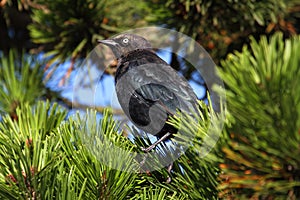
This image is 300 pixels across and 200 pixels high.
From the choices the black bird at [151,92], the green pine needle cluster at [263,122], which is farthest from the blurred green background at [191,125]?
the black bird at [151,92]

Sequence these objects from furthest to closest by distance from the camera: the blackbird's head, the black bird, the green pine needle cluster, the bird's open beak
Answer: the blackbird's head → the bird's open beak → the black bird → the green pine needle cluster

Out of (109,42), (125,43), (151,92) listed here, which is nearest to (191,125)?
(151,92)

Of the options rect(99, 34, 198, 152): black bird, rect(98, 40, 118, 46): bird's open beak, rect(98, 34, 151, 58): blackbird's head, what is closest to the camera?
rect(99, 34, 198, 152): black bird

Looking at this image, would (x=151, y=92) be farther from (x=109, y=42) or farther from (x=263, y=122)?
(x=263, y=122)

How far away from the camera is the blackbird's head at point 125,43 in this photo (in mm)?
3207

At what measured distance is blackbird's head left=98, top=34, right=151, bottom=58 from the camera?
3.21 metres

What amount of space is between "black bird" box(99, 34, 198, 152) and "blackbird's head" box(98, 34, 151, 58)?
0.18 m

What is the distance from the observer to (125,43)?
3281mm

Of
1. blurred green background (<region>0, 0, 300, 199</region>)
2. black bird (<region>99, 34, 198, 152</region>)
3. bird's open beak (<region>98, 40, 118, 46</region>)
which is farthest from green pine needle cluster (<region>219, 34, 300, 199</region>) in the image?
bird's open beak (<region>98, 40, 118, 46</region>)

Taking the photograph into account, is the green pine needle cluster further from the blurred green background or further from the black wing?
the black wing

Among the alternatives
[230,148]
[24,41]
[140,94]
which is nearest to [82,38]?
[140,94]

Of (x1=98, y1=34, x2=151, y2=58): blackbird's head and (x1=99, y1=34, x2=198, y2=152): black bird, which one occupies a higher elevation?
(x1=98, y1=34, x2=151, y2=58): blackbird's head

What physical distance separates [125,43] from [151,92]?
0.73 metres

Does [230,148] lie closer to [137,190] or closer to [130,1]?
[137,190]
